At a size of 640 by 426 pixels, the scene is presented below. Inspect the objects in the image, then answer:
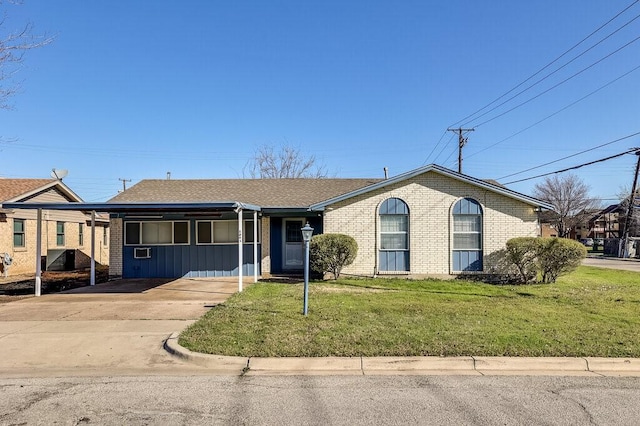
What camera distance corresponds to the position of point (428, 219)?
15031 mm

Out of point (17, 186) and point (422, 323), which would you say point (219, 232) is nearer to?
point (17, 186)

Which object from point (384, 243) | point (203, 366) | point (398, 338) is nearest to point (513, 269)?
point (384, 243)

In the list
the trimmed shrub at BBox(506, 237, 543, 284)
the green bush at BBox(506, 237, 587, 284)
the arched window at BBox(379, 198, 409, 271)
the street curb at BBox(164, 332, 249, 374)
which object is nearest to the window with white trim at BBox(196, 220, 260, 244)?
the arched window at BBox(379, 198, 409, 271)

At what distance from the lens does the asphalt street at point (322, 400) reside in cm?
425

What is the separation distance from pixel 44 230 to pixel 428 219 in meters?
16.8

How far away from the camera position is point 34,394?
4922mm

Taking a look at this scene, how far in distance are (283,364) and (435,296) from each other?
634cm

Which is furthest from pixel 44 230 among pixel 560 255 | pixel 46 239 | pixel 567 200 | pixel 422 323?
pixel 567 200

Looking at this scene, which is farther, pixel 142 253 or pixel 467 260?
pixel 142 253

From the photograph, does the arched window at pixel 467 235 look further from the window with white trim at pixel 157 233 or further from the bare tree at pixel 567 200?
the bare tree at pixel 567 200

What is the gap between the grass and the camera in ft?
20.7

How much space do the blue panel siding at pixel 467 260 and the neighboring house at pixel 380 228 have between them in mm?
33

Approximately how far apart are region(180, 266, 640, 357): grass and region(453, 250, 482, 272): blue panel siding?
→ 2.54 meters

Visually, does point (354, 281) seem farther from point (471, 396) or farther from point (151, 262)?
point (471, 396)
